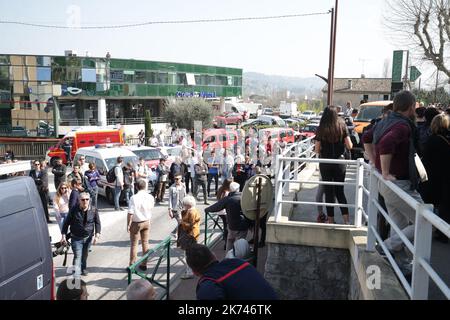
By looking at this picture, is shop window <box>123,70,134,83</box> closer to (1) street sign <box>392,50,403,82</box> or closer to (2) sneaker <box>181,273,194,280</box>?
(1) street sign <box>392,50,403,82</box>

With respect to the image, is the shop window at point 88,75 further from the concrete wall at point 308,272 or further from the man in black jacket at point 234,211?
the concrete wall at point 308,272

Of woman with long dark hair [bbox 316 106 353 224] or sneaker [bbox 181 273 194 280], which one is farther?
sneaker [bbox 181 273 194 280]

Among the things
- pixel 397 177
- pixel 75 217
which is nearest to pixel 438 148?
pixel 397 177

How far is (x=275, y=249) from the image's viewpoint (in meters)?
6.19

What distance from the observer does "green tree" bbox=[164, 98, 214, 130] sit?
4034cm

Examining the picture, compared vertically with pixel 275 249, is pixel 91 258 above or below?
below

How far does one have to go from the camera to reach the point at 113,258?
9.38 m

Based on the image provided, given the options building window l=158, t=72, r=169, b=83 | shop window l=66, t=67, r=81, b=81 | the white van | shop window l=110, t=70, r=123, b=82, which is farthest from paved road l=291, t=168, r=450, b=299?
building window l=158, t=72, r=169, b=83

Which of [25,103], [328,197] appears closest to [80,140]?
[328,197]

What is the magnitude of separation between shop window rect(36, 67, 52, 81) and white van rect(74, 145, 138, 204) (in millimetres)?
29416

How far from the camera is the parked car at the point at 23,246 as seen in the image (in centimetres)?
400

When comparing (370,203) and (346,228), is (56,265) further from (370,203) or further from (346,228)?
(370,203)

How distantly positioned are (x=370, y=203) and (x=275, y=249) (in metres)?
1.74
